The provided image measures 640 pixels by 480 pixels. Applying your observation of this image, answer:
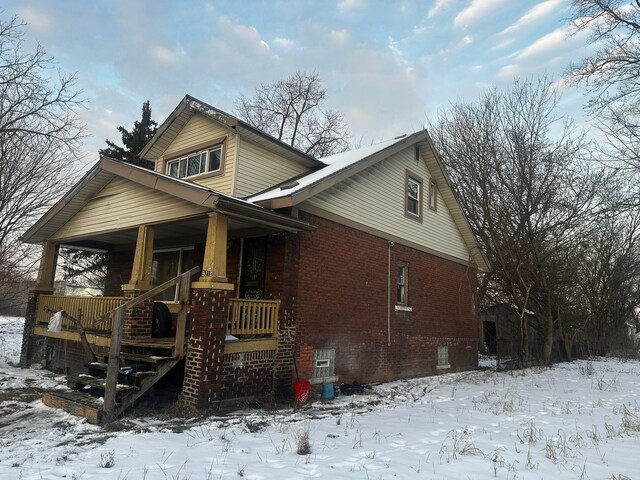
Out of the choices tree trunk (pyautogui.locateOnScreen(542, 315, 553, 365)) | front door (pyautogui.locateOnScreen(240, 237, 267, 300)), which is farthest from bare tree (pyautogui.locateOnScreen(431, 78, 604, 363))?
front door (pyautogui.locateOnScreen(240, 237, 267, 300))

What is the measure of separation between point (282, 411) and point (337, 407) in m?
1.25

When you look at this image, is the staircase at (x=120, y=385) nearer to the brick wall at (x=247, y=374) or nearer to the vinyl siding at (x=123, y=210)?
the brick wall at (x=247, y=374)

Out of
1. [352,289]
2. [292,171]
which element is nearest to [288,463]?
[352,289]

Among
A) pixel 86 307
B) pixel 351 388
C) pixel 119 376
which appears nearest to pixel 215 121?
pixel 86 307

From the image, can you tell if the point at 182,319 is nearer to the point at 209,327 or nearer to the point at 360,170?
the point at 209,327

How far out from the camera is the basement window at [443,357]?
1520cm

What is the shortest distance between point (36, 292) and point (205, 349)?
27.8ft

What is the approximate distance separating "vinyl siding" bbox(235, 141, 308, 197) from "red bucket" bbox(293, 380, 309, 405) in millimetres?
4473

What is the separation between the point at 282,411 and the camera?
804cm

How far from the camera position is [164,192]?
9133 mm

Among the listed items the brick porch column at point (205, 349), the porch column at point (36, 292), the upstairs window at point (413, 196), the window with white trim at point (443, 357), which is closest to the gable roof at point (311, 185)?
the upstairs window at point (413, 196)

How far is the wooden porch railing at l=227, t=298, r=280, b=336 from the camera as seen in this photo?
28.3 ft

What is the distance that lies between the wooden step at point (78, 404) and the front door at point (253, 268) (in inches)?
153

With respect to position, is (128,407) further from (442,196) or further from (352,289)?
(442,196)
